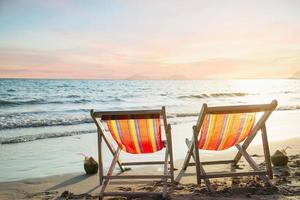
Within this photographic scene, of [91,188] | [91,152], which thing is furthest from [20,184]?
[91,152]

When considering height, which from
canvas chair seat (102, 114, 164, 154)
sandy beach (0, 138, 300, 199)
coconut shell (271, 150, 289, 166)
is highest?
canvas chair seat (102, 114, 164, 154)

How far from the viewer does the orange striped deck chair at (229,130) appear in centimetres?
383

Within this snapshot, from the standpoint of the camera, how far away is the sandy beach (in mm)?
3783

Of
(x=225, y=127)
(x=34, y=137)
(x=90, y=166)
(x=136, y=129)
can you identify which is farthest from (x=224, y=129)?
(x=34, y=137)

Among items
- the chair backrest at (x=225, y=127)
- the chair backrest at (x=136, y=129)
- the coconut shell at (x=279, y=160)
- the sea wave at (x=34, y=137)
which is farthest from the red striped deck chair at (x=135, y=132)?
the sea wave at (x=34, y=137)

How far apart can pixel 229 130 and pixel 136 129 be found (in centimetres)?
Result: 119

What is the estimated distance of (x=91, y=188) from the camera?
432 cm

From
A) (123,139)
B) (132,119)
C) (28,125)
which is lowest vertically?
(28,125)

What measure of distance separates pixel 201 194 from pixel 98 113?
1.55 metres

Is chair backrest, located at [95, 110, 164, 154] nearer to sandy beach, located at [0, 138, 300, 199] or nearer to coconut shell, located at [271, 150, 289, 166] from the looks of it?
sandy beach, located at [0, 138, 300, 199]

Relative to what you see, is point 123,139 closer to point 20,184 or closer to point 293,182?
point 20,184

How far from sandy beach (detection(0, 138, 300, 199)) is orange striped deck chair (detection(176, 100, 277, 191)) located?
0.17 meters

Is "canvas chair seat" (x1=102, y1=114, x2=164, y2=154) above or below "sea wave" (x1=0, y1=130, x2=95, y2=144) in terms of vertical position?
above

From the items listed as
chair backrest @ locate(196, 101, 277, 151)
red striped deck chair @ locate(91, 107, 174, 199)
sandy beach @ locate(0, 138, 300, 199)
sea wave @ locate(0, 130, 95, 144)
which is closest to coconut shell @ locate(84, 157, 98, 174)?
sandy beach @ locate(0, 138, 300, 199)
